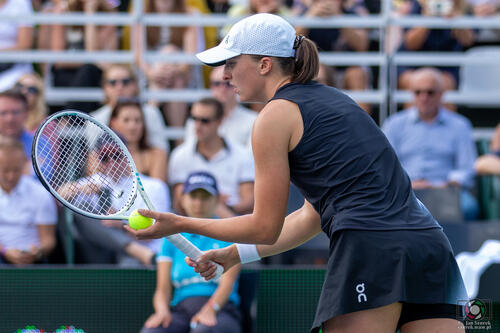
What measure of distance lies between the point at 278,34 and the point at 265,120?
354 millimetres

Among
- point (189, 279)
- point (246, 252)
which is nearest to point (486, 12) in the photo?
point (189, 279)

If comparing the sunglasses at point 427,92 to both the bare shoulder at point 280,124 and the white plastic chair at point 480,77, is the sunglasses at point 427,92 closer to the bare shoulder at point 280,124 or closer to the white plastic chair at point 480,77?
the white plastic chair at point 480,77

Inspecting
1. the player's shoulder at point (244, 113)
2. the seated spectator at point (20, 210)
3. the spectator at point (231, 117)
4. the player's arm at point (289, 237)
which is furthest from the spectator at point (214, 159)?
the player's arm at point (289, 237)

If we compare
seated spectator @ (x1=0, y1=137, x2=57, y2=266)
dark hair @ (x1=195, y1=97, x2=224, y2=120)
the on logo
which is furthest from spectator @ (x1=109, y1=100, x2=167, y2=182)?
the on logo

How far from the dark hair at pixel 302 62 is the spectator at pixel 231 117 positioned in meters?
3.43

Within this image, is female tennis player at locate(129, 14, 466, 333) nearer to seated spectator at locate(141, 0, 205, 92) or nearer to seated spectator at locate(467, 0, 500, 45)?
seated spectator at locate(141, 0, 205, 92)

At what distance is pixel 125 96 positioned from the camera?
Answer: 249 inches

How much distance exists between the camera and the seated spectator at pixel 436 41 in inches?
271

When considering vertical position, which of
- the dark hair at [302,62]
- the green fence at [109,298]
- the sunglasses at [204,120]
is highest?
the dark hair at [302,62]

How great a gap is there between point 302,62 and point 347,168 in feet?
1.51

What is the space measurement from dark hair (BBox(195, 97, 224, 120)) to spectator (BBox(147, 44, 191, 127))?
2.86 feet

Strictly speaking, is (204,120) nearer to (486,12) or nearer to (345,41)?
(345,41)

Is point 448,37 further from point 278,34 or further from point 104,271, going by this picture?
point 278,34

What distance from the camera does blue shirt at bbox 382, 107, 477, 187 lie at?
6.31m
